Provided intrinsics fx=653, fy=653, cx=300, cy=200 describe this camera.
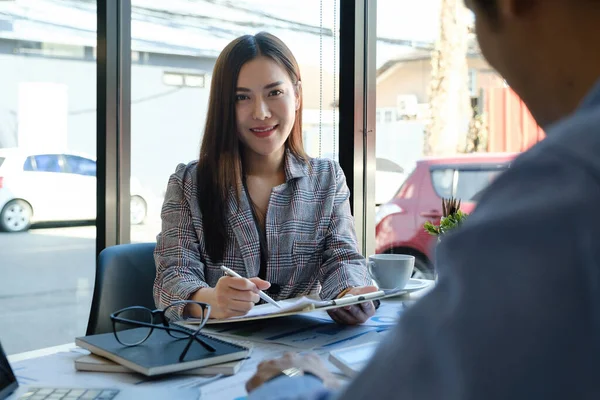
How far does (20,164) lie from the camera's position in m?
2.77

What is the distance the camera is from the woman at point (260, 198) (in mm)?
1771

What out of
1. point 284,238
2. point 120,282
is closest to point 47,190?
point 120,282

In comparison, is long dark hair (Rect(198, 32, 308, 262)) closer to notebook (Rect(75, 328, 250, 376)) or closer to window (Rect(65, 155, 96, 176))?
notebook (Rect(75, 328, 250, 376))

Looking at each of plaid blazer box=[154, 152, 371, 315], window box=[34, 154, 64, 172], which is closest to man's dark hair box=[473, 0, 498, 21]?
plaid blazer box=[154, 152, 371, 315]

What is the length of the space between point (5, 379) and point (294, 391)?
583 millimetres

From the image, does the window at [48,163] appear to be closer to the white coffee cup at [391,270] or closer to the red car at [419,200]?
the red car at [419,200]

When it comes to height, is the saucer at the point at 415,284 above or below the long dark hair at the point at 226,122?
below

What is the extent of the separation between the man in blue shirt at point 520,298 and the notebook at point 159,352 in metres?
0.76

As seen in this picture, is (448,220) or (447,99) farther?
(447,99)

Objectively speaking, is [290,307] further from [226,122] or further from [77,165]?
[77,165]

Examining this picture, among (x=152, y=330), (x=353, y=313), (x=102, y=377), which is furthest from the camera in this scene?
(x=353, y=313)

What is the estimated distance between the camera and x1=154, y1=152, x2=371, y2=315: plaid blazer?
1.72 m

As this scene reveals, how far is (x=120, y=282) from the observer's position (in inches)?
72.1

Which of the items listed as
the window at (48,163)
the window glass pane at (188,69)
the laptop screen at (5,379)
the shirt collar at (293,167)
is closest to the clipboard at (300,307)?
the laptop screen at (5,379)
